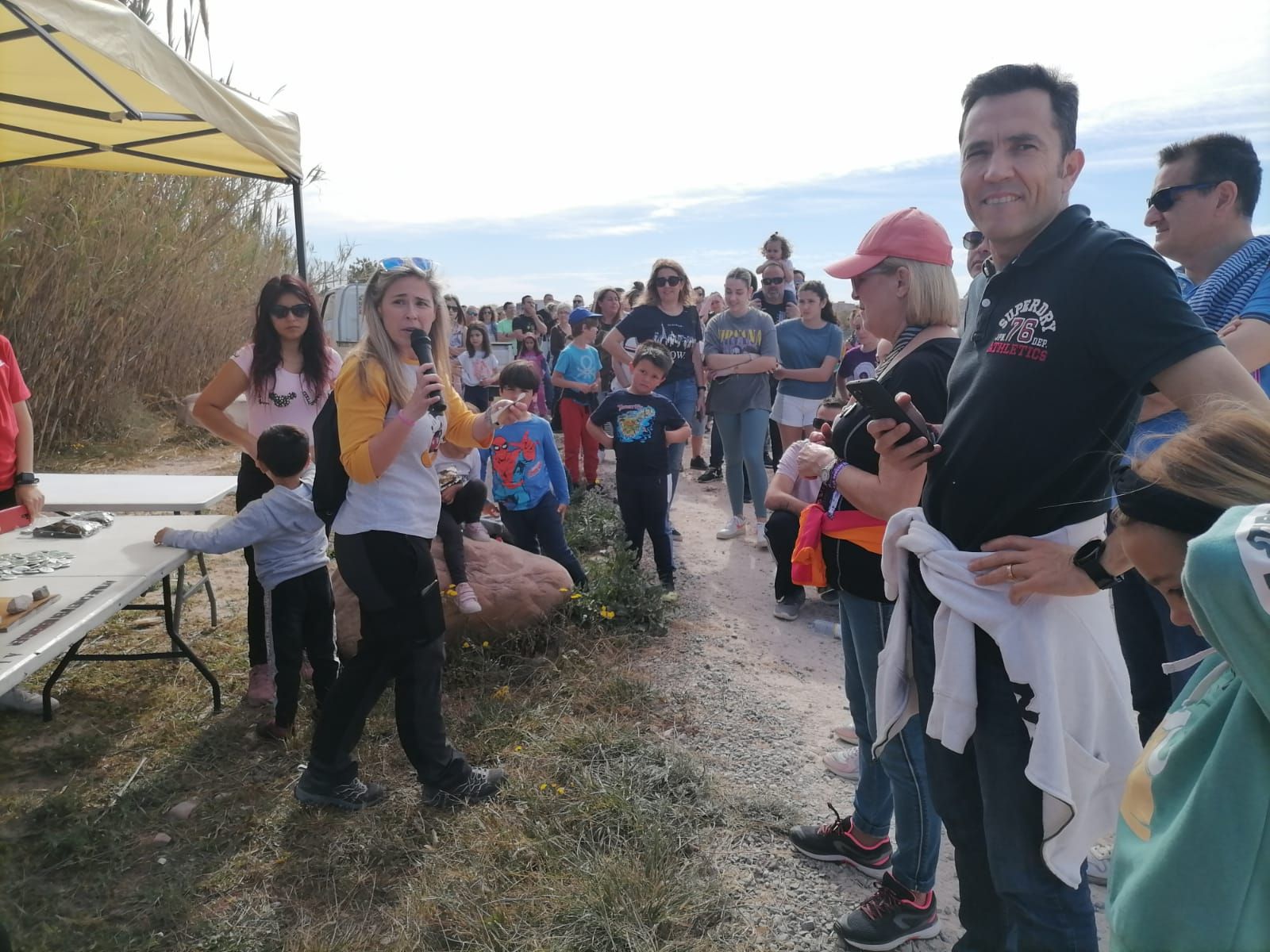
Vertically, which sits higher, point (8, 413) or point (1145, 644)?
point (8, 413)

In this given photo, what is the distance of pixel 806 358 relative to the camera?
22.0 feet

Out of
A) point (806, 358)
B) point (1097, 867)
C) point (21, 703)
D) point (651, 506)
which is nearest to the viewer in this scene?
point (1097, 867)

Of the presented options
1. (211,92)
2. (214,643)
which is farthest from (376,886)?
(211,92)

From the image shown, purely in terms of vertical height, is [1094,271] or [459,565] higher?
[1094,271]

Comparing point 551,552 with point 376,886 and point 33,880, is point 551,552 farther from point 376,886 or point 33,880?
point 33,880

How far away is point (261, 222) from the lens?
13352 mm

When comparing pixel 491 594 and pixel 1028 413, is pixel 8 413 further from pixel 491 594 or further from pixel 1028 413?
pixel 1028 413

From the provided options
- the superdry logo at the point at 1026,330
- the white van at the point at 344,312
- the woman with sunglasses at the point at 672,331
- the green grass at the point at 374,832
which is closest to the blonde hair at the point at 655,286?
the woman with sunglasses at the point at 672,331

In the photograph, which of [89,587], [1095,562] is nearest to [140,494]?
[89,587]

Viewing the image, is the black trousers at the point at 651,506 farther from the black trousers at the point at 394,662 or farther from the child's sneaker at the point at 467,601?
the black trousers at the point at 394,662

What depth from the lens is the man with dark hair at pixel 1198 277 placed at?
2322 millimetres

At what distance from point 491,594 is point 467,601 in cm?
17

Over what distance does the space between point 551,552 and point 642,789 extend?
2.31 meters

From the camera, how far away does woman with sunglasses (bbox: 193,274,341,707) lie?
3.85 m
